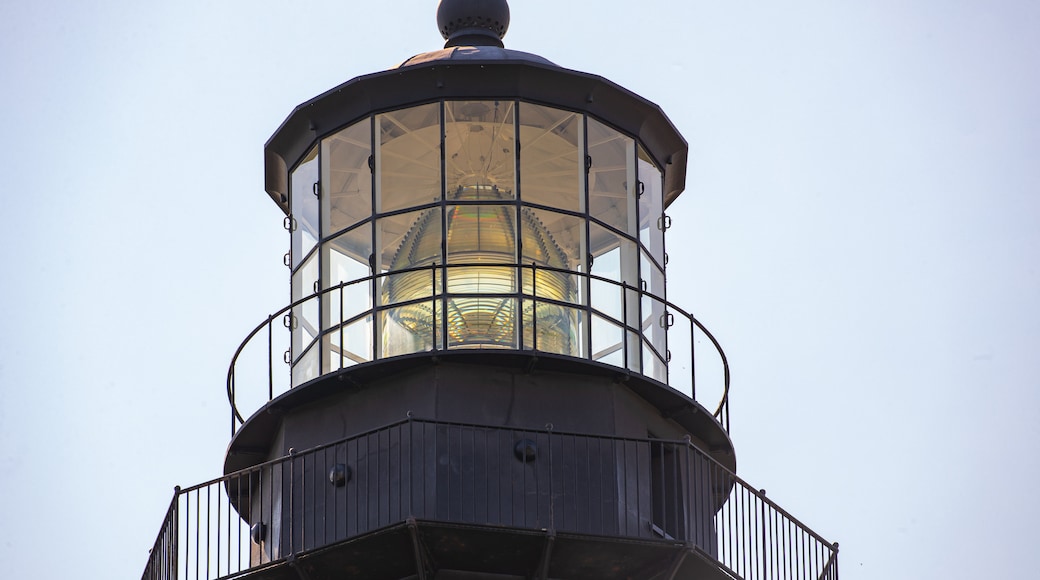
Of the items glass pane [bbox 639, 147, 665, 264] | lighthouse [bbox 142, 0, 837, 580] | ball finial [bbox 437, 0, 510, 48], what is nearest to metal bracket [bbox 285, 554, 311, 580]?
lighthouse [bbox 142, 0, 837, 580]

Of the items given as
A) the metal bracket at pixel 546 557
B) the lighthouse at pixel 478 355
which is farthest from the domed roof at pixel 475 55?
the metal bracket at pixel 546 557

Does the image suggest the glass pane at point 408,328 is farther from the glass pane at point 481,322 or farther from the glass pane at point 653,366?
the glass pane at point 653,366

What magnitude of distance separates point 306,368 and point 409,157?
2.71m

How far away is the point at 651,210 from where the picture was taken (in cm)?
3108

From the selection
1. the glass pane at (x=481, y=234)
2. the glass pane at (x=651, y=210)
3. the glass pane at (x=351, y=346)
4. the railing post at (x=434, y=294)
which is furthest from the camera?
the glass pane at (x=651, y=210)

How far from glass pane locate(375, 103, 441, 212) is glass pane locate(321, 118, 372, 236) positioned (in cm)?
17

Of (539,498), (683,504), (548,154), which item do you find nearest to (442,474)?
(539,498)

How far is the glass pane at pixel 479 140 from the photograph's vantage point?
30.0 m

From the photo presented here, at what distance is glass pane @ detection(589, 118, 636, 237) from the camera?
30250mm

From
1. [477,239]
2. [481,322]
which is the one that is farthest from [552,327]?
[477,239]

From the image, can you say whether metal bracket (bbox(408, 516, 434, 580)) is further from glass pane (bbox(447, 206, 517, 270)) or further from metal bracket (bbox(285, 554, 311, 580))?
glass pane (bbox(447, 206, 517, 270))

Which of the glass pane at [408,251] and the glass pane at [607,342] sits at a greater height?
the glass pane at [408,251]

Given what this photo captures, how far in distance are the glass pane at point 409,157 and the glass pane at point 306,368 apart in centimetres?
182

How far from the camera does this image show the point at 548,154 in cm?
3009
